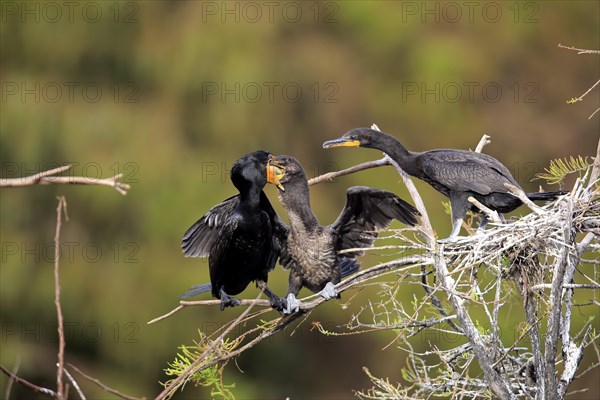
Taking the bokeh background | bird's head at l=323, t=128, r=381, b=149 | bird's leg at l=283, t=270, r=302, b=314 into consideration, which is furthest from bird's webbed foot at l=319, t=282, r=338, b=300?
the bokeh background

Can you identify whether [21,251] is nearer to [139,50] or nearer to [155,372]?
[155,372]

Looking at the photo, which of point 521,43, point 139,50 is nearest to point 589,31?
point 521,43

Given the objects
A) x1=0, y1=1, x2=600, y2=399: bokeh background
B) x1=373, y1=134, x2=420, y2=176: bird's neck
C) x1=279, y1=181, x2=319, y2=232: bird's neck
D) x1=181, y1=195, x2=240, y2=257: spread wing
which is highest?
x1=373, y1=134, x2=420, y2=176: bird's neck

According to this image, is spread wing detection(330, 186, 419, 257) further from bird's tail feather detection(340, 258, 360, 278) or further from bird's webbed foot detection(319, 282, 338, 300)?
bird's webbed foot detection(319, 282, 338, 300)

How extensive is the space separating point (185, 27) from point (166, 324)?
4.28 m

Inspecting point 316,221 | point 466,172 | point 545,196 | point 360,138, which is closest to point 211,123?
point 360,138

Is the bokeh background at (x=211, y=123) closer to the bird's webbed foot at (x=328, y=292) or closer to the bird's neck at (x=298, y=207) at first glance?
the bird's neck at (x=298, y=207)

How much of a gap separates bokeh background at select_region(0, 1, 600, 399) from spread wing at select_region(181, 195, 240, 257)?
18.4 feet

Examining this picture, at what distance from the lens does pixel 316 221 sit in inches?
198

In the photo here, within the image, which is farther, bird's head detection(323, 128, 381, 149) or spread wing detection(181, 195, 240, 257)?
bird's head detection(323, 128, 381, 149)

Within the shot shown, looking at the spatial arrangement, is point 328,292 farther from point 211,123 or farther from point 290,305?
point 211,123

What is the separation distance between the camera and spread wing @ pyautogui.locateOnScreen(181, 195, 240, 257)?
5184 millimetres

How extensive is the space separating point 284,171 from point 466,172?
0.98 metres

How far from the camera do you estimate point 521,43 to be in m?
15.2
